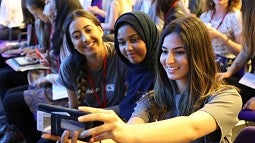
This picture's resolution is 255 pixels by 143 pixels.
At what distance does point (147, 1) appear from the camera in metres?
3.04

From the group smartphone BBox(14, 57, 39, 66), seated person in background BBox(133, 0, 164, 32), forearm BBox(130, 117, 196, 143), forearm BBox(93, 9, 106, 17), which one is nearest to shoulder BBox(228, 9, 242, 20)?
seated person in background BBox(133, 0, 164, 32)

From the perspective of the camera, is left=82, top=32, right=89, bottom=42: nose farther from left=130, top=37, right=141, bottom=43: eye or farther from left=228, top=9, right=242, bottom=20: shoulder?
left=228, top=9, right=242, bottom=20: shoulder

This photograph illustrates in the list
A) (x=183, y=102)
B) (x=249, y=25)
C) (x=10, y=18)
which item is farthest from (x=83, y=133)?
(x=10, y=18)

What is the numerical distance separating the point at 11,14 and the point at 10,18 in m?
0.06

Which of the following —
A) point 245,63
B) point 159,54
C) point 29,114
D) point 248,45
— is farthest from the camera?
point 29,114

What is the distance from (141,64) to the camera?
5.53 ft

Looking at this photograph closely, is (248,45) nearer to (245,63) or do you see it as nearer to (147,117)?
(245,63)

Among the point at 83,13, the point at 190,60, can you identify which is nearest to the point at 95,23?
the point at 83,13

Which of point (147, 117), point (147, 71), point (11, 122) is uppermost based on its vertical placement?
point (147, 71)

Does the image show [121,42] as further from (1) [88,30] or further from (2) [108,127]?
(2) [108,127]

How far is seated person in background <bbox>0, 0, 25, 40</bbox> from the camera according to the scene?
11.8 ft

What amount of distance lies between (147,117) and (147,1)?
5.93 ft

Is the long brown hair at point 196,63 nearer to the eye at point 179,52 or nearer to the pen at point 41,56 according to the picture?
the eye at point 179,52

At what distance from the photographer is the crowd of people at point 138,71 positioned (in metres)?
1.12
